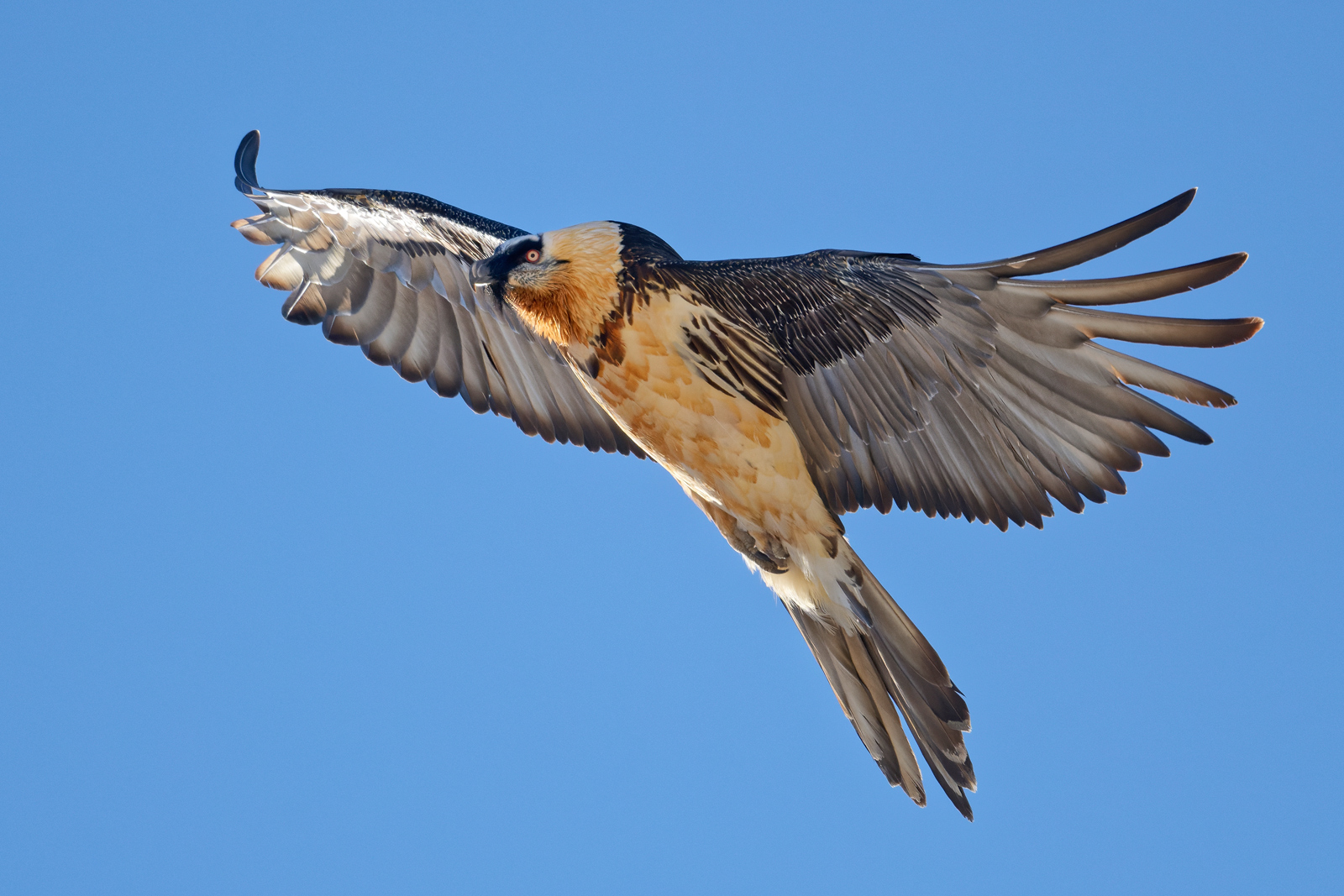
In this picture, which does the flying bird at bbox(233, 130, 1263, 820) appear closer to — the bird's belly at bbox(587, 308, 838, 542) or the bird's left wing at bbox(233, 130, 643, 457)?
the bird's belly at bbox(587, 308, 838, 542)

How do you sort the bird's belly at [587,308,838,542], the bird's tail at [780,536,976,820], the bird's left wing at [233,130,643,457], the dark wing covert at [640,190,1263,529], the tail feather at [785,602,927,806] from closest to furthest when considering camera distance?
1. the dark wing covert at [640,190,1263,529]
2. the bird's belly at [587,308,838,542]
3. the bird's tail at [780,536,976,820]
4. the tail feather at [785,602,927,806]
5. the bird's left wing at [233,130,643,457]

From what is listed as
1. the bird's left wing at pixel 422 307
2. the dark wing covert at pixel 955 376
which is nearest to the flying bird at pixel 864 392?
the dark wing covert at pixel 955 376

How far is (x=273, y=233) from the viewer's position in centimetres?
736

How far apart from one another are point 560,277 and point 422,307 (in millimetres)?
1926

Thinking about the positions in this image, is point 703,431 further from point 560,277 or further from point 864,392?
point 560,277

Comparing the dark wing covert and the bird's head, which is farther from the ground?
the bird's head

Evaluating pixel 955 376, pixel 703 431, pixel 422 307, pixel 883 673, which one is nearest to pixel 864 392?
pixel 955 376

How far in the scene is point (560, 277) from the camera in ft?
19.6

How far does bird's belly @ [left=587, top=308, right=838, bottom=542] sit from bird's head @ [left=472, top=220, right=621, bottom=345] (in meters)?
0.23

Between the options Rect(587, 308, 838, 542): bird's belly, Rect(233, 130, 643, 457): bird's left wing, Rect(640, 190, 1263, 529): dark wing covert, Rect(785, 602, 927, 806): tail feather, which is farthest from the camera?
Rect(233, 130, 643, 457): bird's left wing

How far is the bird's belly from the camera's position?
5.82 meters

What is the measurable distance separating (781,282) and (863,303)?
1.28 feet

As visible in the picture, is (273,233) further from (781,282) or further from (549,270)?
(781,282)

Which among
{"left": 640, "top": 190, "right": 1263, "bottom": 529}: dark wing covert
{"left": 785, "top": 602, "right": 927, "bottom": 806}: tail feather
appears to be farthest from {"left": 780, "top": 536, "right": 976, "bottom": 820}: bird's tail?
{"left": 640, "top": 190, "right": 1263, "bottom": 529}: dark wing covert
